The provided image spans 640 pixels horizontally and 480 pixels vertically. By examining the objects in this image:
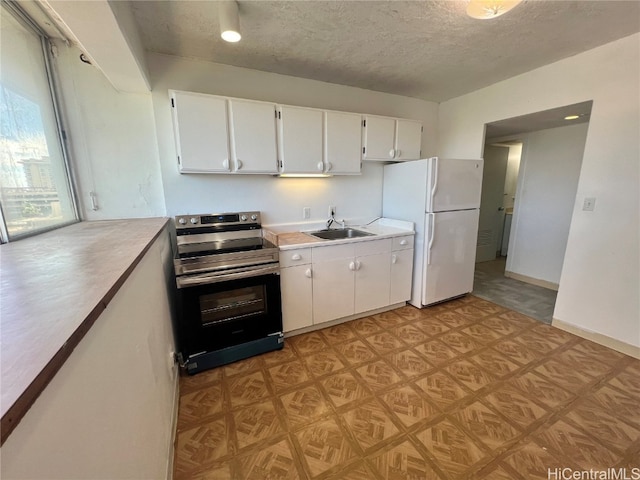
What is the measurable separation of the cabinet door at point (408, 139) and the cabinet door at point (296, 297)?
171cm

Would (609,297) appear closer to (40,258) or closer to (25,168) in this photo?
(40,258)

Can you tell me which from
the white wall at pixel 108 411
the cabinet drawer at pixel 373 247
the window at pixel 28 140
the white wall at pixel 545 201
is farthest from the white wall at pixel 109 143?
the white wall at pixel 545 201

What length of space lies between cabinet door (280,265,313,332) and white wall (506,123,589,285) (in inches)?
128

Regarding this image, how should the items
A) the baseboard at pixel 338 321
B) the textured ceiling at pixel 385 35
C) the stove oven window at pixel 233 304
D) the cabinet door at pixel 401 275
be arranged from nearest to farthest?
1. the textured ceiling at pixel 385 35
2. the stove oven window at pixel 233 304
3. the baseboard at pixel 338 321
4. the cabinet door at pixel 401 275

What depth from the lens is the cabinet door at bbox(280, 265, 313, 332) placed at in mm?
2285

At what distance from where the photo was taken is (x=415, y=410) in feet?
5.32

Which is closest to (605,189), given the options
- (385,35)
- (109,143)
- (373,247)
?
(373,247)

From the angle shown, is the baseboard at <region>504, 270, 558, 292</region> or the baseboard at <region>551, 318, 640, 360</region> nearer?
the baseboard at <region>551, 318, 640, 360</region>

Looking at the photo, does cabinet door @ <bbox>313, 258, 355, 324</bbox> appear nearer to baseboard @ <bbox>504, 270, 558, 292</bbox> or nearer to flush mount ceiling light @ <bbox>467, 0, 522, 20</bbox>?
flush mount ceiling light @ <bbox>467, 0, 522, 20</bbox>

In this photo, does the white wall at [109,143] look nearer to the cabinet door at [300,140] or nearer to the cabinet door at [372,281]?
the cabinet door at [300,140]

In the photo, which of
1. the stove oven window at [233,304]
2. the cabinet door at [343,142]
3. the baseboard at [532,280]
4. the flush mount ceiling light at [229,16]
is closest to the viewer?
the flush mount ceiling light at [229,16]

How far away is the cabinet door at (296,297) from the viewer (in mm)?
2285

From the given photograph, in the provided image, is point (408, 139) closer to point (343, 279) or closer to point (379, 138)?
point (379, 138)

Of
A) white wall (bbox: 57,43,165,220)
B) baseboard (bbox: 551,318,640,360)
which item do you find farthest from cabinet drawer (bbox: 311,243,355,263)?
baseboard (bbox: 551,318,640,360)
